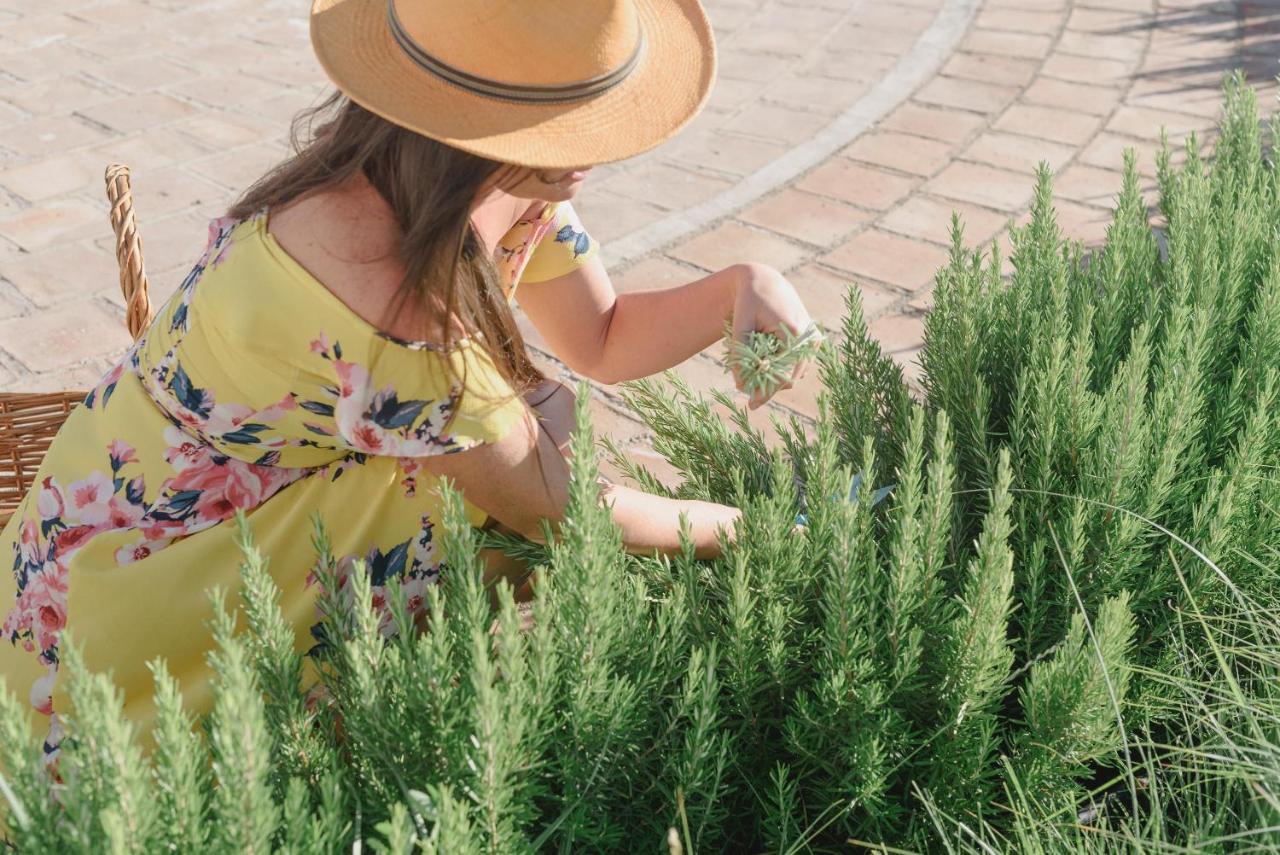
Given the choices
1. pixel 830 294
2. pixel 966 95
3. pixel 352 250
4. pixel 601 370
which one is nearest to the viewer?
pixel 352 250

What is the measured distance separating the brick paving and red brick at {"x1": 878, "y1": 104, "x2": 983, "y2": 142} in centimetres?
1

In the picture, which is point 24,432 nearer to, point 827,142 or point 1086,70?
point 827,142

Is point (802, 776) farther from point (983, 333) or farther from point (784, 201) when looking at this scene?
point (784, 201)

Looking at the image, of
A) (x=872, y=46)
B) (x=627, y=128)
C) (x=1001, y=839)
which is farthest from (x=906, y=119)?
(x=1001, y=839)

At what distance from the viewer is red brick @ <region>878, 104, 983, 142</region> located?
4.93 m

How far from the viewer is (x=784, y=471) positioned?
1.51 m

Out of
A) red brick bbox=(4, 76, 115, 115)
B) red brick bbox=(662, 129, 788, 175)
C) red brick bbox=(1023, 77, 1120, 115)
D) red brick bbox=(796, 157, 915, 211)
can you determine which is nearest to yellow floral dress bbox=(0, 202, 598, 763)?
red brick bbox=(796, 157, 915, 211)

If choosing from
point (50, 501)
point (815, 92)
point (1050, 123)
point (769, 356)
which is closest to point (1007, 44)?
point (1050, 123)

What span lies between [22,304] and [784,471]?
10.2ft

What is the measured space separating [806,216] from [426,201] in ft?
9.44

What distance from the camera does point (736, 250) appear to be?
415 cm

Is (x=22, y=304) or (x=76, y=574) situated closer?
(x=76, y=574)

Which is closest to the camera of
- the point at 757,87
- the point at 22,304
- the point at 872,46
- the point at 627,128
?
the point at 627,128

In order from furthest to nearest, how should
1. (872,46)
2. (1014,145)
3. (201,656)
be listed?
1. (872,46)
2. (1014,145)
3. (201,656)
